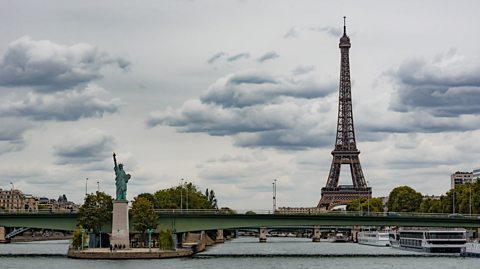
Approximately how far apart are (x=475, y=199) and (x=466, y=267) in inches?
2545

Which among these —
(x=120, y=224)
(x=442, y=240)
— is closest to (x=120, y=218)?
(x=120, y=224)

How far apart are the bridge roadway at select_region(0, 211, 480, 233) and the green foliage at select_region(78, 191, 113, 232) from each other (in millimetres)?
1881

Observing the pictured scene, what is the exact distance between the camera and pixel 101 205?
11231cm

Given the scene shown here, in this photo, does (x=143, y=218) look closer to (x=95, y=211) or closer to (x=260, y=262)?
(x=95, y=211)

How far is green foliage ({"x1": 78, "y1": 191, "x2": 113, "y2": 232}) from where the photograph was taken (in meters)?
108

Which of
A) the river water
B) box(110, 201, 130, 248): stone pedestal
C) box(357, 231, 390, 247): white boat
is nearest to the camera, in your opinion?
the river water

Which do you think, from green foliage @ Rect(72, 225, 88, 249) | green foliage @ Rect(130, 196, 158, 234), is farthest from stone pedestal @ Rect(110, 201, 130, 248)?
green foliage @ Rect(130, 196, 158, 234)

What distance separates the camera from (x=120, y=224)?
4003 inches

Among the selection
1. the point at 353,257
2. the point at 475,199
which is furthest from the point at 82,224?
the point at 475,199

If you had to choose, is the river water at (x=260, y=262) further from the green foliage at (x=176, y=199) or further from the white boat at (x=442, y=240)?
the green foliage at (x=176, y=199)

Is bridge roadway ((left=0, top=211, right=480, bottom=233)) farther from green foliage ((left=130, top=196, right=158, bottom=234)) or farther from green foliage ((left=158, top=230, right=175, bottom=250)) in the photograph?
green foliage ((left=158, top=230, right=175, bottom=250))

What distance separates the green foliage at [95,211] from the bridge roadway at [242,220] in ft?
6.17

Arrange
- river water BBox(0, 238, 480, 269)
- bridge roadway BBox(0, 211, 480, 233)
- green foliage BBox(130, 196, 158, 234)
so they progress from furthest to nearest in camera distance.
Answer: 1. green foliage BBox(130, 196, 158, 234)
2. bridge roadway BBox(0, 211, 480, 233)
3. river water BBox(0, 238, 480, 269)

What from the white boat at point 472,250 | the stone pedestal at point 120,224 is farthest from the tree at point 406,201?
the stone pedestal at point 120,224
